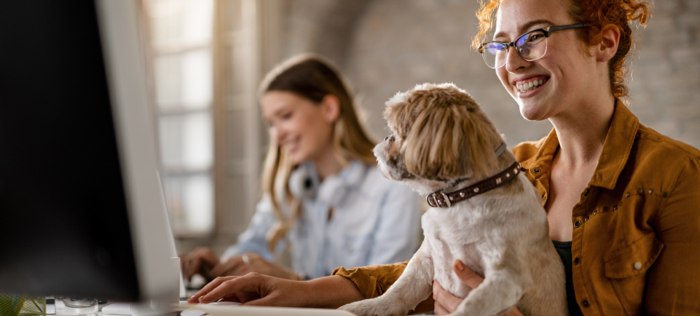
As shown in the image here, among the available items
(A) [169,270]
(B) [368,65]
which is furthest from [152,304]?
(B) [368,65]

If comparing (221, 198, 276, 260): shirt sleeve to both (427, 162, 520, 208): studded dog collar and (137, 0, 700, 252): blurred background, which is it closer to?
(427, 162, 520, 208): studded dog collar

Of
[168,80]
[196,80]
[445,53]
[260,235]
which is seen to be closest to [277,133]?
[260,235]

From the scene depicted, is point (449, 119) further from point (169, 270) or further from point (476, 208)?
point (169, 270)

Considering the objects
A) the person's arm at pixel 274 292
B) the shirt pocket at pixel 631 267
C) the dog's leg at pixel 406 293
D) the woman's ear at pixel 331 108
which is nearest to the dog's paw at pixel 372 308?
the dog's leg at pixel 406 293

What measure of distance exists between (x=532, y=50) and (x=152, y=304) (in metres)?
0.81

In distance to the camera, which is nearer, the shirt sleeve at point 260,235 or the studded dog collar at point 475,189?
the studded dog collar at point 475,189

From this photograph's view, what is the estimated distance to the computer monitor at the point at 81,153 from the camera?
56 cm

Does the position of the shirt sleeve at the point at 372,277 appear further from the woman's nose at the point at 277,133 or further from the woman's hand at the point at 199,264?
the woman's nose at the point at 277,133

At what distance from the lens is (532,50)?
1186mm

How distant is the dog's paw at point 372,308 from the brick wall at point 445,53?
13.5 ft

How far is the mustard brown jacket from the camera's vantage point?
111 cm

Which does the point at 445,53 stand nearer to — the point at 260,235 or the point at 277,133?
the point at 277,133

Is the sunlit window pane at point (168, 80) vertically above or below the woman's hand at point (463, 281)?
above

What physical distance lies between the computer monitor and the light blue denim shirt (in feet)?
5.86
